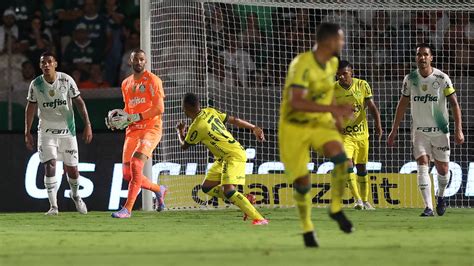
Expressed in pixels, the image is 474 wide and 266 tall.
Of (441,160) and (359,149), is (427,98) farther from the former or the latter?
(359,149)

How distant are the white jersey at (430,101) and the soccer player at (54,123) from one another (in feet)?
14.3

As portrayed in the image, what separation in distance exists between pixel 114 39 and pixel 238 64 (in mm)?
3408

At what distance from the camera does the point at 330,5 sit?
16.7 m

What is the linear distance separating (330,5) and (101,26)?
519 cm

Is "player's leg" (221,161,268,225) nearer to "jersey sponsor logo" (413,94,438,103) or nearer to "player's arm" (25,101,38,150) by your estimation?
"jersey sponsor logo" (413,94,438,103)

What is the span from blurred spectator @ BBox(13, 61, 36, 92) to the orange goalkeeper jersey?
4.84 metres

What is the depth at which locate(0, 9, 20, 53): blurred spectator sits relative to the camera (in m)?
20.0

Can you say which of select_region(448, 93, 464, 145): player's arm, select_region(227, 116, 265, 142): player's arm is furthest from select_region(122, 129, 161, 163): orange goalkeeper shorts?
select_region(448, 93, 464, 145): player's arm

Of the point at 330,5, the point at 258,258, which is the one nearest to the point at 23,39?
the point at 330,5

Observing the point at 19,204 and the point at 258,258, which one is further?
the point at 19,204

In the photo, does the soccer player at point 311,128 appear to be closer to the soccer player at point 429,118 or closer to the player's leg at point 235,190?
the player's leg at point 235,190

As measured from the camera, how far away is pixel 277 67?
17.9 meters

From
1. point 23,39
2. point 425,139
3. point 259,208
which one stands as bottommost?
point 259,208

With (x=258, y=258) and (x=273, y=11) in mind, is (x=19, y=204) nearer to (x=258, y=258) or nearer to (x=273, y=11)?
(x=273, y=11)
